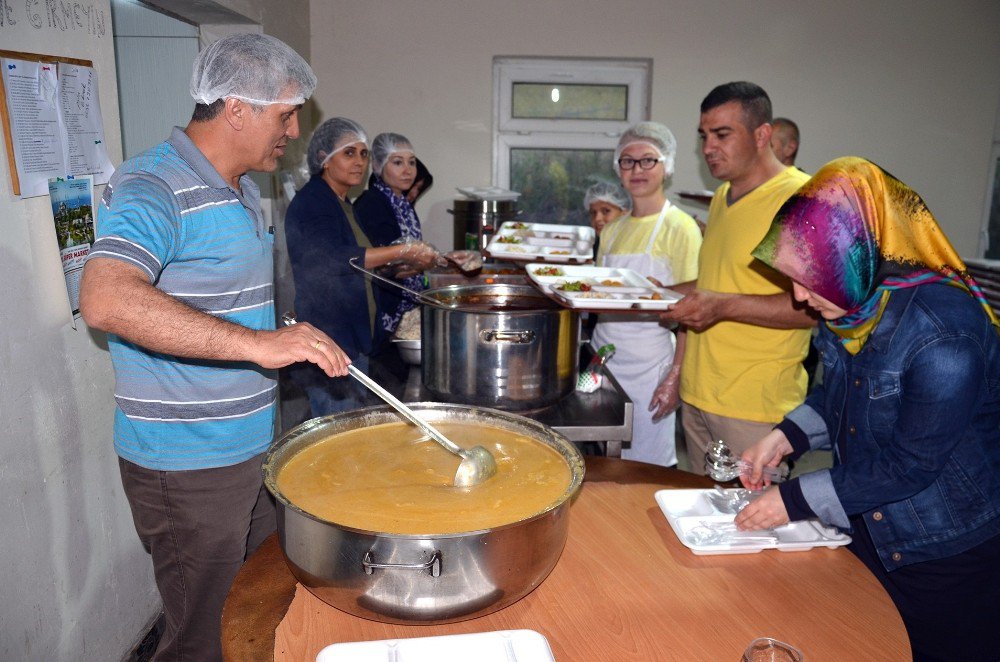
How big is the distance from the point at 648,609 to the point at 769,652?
23cm

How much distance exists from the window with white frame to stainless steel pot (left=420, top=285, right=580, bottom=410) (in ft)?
11.2

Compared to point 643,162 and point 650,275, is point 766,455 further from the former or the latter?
point 643,162

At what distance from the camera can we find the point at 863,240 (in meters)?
1.27

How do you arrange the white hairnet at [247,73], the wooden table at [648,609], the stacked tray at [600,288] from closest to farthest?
the wooden table at [648,609] → the white hairnet at [247,73] → the stacked tray at [600,288]

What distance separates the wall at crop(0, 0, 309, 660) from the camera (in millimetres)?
1634

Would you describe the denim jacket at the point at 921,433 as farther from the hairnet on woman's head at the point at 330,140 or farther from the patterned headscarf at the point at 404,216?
the hairnet on woman's head at the point at 330,140

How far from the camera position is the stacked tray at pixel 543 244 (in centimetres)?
330

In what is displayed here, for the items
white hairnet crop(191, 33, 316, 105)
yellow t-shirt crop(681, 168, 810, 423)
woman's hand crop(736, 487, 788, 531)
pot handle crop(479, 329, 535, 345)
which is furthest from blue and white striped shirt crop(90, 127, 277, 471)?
yellow t-shirt crop(681, 168, 810, 423)

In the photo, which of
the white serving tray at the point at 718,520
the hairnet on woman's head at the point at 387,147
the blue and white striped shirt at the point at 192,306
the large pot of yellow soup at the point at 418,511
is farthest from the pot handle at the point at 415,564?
the hairnet on woman's head at the point at 387,147

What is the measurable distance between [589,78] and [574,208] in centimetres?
92

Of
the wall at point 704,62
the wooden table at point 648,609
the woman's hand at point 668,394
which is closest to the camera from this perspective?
the wooden table at point 648,609

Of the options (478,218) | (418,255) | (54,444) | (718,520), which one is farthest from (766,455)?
(478,218)

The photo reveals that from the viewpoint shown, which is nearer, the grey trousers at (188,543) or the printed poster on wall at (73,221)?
the grey trousers at (188,543)

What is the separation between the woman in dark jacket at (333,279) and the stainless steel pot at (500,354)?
901 millimetres
